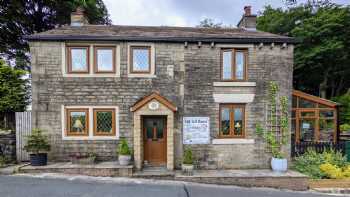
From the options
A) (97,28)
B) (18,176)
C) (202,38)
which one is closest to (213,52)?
(202,38)

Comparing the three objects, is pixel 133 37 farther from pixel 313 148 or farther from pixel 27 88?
pixel 313 148

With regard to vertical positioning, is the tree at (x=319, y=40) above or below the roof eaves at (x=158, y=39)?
above

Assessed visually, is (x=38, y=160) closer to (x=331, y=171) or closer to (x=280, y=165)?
(x=280, y=165)

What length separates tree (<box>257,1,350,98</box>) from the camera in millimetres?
20719

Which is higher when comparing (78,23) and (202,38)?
(78,23)

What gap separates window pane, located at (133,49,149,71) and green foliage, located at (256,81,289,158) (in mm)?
5974

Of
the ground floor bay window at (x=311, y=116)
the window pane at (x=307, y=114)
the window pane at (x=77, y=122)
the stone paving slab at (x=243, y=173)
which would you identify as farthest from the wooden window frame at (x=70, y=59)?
the window pane at (x=307, y=114)

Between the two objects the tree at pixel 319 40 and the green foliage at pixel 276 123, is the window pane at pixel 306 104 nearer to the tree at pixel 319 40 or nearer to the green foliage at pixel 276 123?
the green foliage at pixel 276 123

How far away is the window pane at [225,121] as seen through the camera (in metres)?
9.52

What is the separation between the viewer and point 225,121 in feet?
31.2

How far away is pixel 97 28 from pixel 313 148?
43.5 ft

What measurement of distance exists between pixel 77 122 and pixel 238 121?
7569 mm

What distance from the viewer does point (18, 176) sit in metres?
7.97

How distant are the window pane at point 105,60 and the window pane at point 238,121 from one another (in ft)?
20.6
